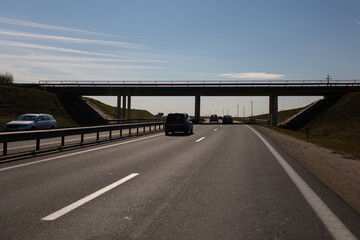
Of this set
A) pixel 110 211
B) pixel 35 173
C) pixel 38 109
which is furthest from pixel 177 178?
pixel 38 109

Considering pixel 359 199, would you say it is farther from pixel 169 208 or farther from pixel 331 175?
pixel 169 208

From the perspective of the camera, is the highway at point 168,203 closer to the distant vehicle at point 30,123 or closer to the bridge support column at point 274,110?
the distant vehicle at point 30,123

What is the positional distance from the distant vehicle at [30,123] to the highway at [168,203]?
13300 millimetres

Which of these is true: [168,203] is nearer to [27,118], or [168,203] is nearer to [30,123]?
[30,123]

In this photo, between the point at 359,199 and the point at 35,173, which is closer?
the point at 359,199

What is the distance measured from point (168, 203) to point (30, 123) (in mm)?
18781

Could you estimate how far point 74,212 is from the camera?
4430mm

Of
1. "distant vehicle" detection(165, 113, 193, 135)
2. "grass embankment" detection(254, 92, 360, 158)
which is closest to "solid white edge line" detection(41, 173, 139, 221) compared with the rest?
"distant vehicle" detection(165, 113, 193, 135)

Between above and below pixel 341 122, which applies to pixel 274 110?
above

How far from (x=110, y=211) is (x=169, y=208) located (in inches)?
34.3

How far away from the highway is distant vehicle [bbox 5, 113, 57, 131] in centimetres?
1330

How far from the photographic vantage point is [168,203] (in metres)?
4.97

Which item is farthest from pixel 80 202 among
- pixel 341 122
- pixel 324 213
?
pixel 341 122

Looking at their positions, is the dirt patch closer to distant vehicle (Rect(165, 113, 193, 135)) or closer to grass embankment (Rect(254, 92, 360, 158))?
distant vehicle (Rect(165, 113, 193, 135))
